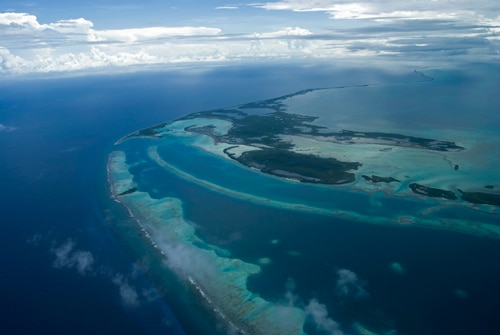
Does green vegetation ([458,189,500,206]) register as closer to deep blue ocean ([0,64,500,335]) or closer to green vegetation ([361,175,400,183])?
green vegetation ([361,175,400,183])

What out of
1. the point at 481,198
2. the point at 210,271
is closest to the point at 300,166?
the point at 481,198

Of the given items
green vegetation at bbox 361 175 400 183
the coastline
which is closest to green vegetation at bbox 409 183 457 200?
green vegetation at bbox 361 175 400 183

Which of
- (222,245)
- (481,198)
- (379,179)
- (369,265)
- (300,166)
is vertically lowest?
(369,265)

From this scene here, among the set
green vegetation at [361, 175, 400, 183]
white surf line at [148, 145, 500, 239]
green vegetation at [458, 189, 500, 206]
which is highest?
green vegetation at [361, 175, 400, 183]

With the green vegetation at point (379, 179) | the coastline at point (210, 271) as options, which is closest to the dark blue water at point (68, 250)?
the coastline at point (210, 271)

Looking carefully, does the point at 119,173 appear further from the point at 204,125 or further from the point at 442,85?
the point at 442,85

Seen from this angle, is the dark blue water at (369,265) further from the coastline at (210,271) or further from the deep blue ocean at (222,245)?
the coastline at (210,271)

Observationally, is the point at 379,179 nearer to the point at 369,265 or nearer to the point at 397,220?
the point at 397,220

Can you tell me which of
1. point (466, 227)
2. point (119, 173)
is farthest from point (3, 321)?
point (466, 227)
